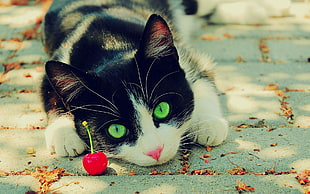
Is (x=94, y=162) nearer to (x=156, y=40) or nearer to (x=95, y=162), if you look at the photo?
(x=95, y=162)

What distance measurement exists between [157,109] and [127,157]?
0.27 m

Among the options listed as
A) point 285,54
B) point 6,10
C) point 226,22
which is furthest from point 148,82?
point 6,10

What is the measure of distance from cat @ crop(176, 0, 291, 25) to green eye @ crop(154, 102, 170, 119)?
187 centimetres

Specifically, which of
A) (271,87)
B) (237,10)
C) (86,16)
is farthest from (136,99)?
(237,10)

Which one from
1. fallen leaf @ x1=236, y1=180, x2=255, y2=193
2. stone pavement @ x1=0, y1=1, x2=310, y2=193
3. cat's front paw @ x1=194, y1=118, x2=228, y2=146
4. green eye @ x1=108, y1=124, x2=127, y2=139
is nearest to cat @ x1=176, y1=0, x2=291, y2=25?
stone pavement @ x1=0, y1=1, x2=310, y2=193

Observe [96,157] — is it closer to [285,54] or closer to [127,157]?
[127,157]

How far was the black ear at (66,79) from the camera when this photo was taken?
2125 millimetres

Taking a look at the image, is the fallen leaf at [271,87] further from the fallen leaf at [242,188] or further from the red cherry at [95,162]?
the red cherry at [95,162]

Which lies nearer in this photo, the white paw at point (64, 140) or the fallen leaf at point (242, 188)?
the fallen leaf at point (242, 188)

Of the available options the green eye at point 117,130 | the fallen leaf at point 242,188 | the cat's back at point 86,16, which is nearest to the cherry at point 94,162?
the green eye at point 117,130

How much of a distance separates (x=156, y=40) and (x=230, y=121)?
78 cm

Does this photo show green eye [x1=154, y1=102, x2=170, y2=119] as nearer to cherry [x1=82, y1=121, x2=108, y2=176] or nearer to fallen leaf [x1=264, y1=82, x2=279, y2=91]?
cherry [x1=82, y1=121, x2=108, y2=176]

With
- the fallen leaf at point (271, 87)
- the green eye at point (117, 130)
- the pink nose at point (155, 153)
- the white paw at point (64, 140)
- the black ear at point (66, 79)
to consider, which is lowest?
the fallen leaf at point (271, 87)

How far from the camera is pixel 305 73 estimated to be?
10.5 feet
